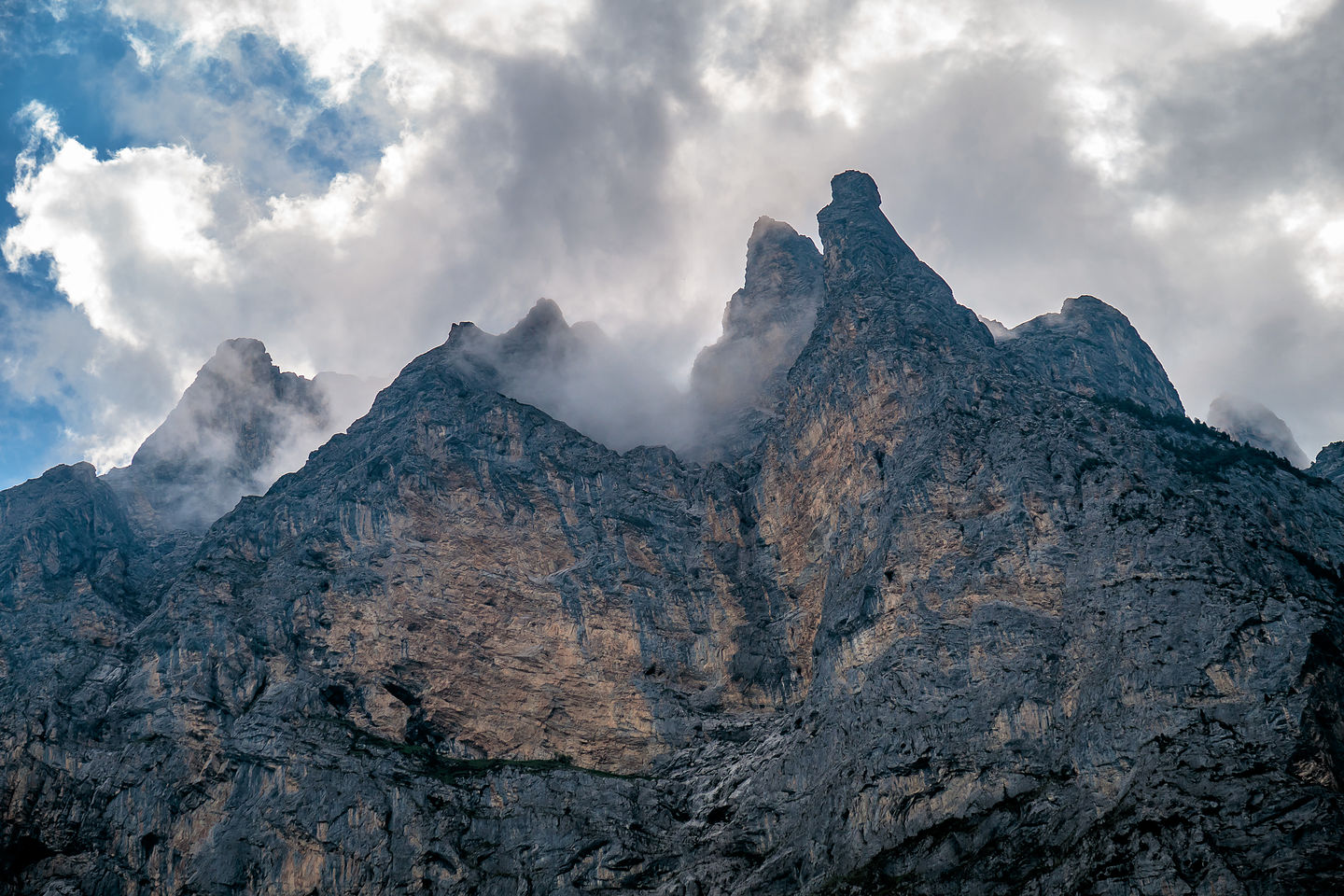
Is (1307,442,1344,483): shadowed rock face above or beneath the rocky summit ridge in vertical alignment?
above

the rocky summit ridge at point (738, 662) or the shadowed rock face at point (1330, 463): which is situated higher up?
the shadowed rock face at point (1330, 463)

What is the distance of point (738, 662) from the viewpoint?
15488 centimetres

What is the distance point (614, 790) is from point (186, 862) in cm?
4789

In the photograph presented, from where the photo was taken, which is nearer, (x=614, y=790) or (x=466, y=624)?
(x=614, y=790)

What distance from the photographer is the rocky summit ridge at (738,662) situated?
9981cm

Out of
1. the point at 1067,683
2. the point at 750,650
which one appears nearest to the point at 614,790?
the point at 750,650

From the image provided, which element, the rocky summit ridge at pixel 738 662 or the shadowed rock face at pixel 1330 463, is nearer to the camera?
the rocky summit ridge at pixel 738 662

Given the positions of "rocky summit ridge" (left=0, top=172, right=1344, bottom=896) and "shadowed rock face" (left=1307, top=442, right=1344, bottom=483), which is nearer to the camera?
"rocky summit ridge" (left=0, top=172, right=1344, bottom=896)

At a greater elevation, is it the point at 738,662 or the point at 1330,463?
the point at 1330,463

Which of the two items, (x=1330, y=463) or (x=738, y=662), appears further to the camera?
(x=1330, y=463)

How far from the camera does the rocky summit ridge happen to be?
99.8 m

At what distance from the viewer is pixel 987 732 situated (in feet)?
359

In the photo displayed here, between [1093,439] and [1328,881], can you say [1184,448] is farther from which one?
[1328,881]

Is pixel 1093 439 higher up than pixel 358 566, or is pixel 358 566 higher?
pixel 1093 439
